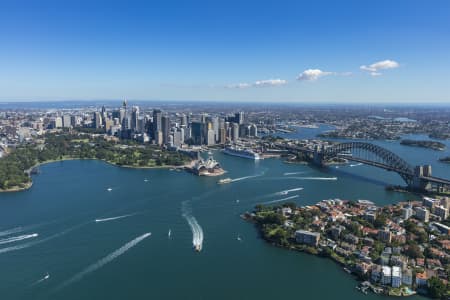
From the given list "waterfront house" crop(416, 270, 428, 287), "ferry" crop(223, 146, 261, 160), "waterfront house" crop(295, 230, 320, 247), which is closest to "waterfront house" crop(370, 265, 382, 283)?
"waterfront house" crop(416, 270, 428, 287)

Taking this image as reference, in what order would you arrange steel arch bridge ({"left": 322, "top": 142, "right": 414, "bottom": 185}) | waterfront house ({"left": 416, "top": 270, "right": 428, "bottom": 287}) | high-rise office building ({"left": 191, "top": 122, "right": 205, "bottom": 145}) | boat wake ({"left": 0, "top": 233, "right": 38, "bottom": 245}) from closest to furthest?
waterfront house ({"left": 416, "top": 270, "right": 428, "bottom": 287}), boat wake ({"left": 0, "top": 233, "right": 38, "bottom": 245}), steel arch bridge ({"left": 322, "top": 142, "right": 414, "bottom": 185}), high-rise office building ({"left": 191, "top": 122, "right": 205, "bottom": 145})

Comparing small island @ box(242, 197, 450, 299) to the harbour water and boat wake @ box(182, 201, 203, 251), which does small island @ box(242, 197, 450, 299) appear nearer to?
the harbour water

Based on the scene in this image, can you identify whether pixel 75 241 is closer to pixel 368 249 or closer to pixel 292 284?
pixel 292 284

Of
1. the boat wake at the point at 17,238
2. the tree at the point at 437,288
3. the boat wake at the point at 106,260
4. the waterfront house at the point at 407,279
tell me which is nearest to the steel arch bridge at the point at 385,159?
the waterfront house at the point at 407,279

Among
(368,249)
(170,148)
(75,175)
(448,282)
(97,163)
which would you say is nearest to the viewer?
(448,282)

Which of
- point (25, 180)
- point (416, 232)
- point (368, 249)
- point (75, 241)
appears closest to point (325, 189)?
point (416, 232)

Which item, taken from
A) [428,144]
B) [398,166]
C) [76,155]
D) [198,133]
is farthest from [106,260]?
[428,144]
